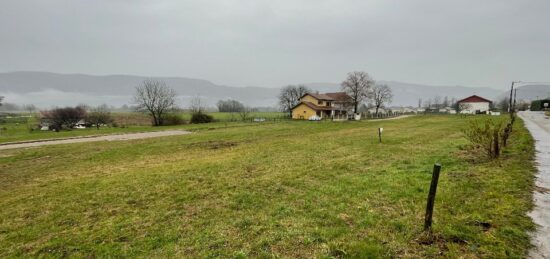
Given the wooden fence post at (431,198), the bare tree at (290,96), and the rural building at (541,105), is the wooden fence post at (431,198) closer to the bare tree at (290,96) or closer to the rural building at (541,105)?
the bare tree at (290,96)

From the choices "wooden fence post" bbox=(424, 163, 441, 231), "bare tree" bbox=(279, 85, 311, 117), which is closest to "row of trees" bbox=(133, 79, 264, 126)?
"bare tree" bbox=(279, 85, 311, 117)

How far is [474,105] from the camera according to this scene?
3233 inches

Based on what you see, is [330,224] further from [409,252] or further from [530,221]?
[530,221]

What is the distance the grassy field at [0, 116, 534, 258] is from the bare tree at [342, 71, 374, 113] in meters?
58.1

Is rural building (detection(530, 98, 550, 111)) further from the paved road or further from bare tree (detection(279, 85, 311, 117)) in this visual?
the paved road

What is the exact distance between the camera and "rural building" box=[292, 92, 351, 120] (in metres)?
66.0

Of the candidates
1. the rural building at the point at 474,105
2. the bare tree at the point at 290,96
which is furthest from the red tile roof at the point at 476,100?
the bare tree at the point at 290,96

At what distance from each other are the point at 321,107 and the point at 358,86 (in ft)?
34.4

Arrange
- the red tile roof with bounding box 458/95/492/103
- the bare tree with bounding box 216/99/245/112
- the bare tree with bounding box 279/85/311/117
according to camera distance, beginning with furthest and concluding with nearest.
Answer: the bare tree with bounding box 216/99/245/112
the bare tree with bounding box 279/85/311/117
the red tile roof with bounding box 458/95/492/103

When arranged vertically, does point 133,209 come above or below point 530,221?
below

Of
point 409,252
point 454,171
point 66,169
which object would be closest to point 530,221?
point 409,252

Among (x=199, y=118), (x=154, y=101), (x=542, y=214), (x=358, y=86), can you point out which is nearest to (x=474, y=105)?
(x=358, y=86)

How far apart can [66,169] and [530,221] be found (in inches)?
674

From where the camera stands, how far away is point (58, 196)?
8.51 metres
